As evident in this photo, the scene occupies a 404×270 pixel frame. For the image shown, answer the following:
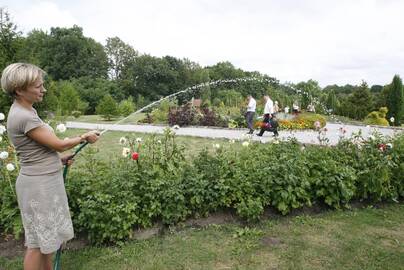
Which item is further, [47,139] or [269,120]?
[269,120]

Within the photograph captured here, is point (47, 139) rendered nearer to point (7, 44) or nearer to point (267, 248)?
point (267, 248)

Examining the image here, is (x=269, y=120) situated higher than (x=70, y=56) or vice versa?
(x=70, y=56)

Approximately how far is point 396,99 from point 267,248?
19665 mm

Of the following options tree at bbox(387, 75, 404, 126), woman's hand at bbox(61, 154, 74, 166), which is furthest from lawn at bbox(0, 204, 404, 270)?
tree at bbox(387, 75, 404, 126)

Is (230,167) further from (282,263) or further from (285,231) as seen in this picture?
(282,263)

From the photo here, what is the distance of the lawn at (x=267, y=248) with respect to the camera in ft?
9.27

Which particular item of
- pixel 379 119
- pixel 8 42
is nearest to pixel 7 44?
pixel 8 42

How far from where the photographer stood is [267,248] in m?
3.10

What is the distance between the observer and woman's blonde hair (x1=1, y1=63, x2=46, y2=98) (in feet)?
6.30

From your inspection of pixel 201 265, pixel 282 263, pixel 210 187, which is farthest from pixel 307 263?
pixel 210 187

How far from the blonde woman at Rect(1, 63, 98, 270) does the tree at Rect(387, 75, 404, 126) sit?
20704 mm

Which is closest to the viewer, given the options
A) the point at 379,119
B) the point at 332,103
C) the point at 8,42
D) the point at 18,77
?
the point at 18,77

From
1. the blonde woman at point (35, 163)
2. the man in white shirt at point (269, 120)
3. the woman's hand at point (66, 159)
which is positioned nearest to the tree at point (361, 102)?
the man in white shirt at point (269, 120)

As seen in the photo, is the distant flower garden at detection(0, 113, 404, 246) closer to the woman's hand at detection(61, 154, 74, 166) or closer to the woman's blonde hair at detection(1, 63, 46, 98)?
the woman's hand at detection(61, 154, 74, 166)
